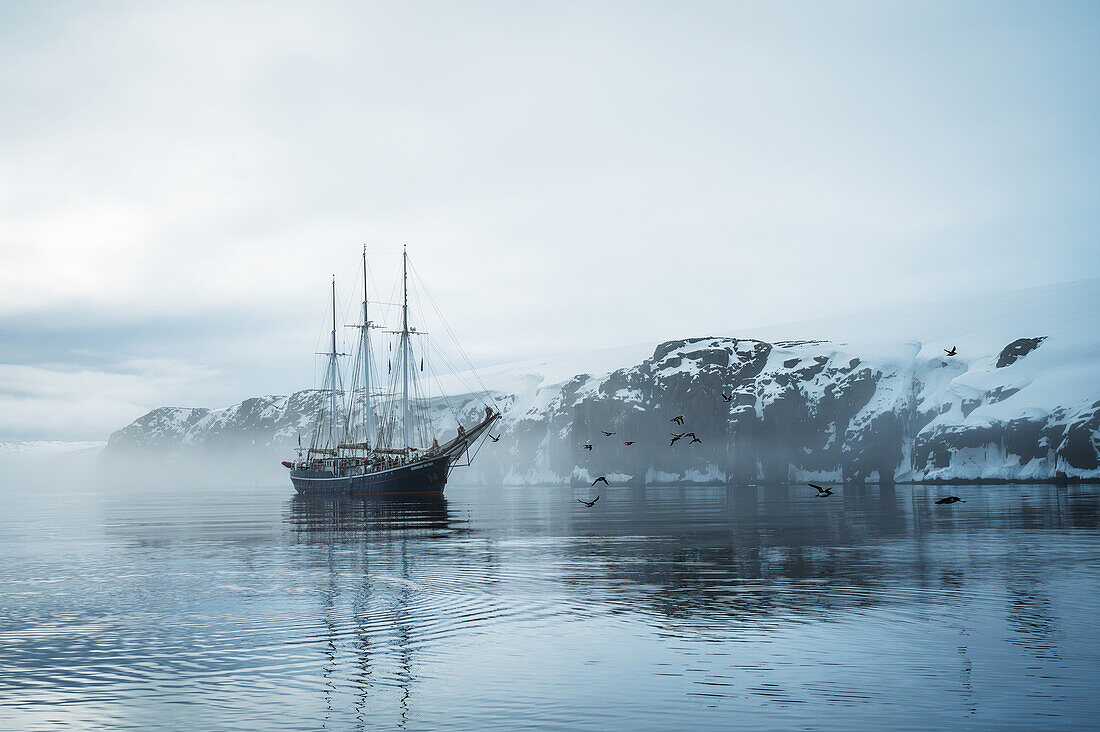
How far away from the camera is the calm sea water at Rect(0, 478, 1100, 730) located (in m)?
17.6

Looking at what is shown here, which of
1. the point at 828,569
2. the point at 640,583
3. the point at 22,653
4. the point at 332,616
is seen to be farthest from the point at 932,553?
the point at 22,653

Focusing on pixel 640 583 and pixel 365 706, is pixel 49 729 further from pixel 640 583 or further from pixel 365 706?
pixel 640 583

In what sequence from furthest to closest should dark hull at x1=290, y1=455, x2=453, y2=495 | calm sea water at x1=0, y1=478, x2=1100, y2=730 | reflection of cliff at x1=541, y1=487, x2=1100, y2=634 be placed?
dark hull at x1=290, y1=455, x2=453, y2=495, reflection of cliff at x1=541, y1=487, x2=1100, y2=634, calm sea water at x1=0, y1=478, x2=1100, y2=730

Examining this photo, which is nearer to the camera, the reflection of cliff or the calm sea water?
the calm sea water

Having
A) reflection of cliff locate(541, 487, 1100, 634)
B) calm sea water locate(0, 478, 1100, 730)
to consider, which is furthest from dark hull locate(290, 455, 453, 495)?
calm sea water locate(0, 478, 1100, 730)

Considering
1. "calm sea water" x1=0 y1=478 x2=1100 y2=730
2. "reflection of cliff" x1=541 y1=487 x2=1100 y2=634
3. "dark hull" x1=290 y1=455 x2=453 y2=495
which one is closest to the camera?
"calm sea water" x1=0 y1=478 x2=1100 y2=730

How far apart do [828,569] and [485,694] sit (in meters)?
24.3

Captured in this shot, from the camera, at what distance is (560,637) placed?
2512 centimetres

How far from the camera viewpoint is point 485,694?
62.1ft

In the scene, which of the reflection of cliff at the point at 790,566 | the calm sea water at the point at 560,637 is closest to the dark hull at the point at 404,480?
the reflection of cliff at the point at 790,566

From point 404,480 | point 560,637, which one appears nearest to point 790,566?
point 560,637

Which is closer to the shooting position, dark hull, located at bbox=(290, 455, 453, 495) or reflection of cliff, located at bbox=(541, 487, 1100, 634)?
reflection of cliff, located at bbox=(541, 487, 1100, 634)

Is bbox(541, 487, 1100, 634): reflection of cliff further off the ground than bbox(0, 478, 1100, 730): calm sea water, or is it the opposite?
bbox(0, 478, 1100, 730): calm sea water

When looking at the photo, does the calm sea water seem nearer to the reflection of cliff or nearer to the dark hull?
the reflection of cliff
